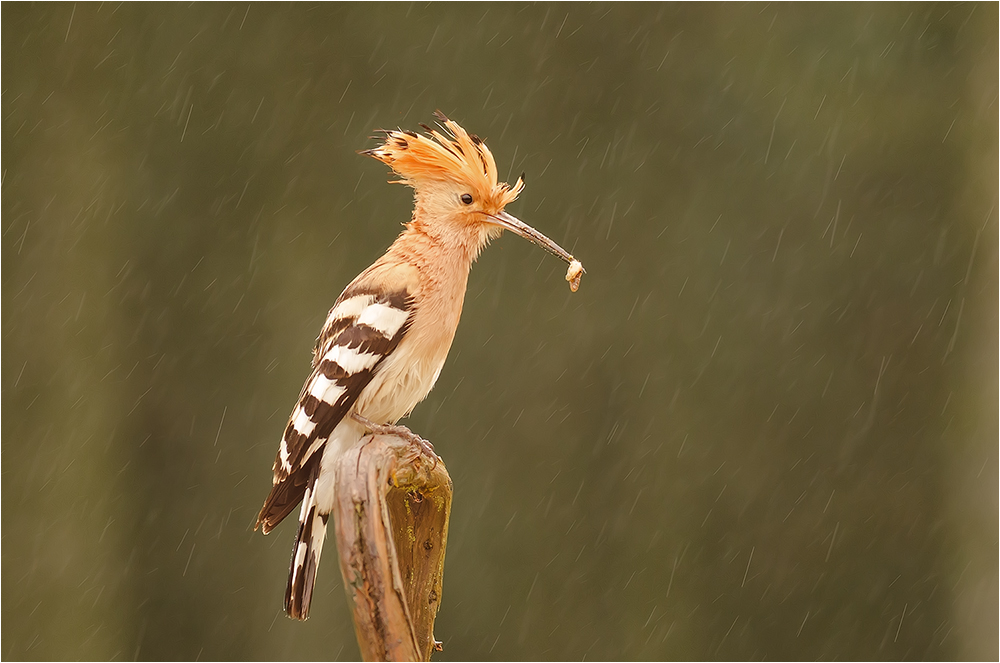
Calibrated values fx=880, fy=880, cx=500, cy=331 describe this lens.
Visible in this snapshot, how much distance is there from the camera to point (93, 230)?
10.6 feet

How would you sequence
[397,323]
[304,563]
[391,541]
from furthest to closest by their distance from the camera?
[397,323] → [304,563] → [391,541]

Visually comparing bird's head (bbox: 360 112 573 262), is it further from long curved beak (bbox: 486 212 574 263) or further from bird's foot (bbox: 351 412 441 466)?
bird's foot (bbox: 351 412 441 466)

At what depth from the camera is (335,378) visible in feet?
5.88

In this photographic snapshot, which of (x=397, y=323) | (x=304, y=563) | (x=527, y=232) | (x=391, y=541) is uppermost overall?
(x=527, y=232)

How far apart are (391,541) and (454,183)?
827 mm

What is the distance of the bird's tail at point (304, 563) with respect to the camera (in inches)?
66.5

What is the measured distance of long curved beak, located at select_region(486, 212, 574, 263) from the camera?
178 cm

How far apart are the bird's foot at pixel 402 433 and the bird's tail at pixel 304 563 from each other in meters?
0.19

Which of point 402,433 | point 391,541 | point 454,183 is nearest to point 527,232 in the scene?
point 454,183

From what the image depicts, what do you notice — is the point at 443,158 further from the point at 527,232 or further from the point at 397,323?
the point at 397,323

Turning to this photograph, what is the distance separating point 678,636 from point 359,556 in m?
2.51

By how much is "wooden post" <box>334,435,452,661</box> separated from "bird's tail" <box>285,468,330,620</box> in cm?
24

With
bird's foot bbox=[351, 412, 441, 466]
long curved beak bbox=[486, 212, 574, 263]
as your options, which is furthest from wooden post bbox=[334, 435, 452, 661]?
long curved beak bbox=[486, 212, 574, 263]

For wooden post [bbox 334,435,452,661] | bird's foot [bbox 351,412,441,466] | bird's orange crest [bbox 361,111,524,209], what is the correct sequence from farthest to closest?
1. bird's orange crest [bbox 361,111,524,209]
2. bird's foot [bbox 351,412,441,466]
3. wooden post [bbox 334,435,452,661]
